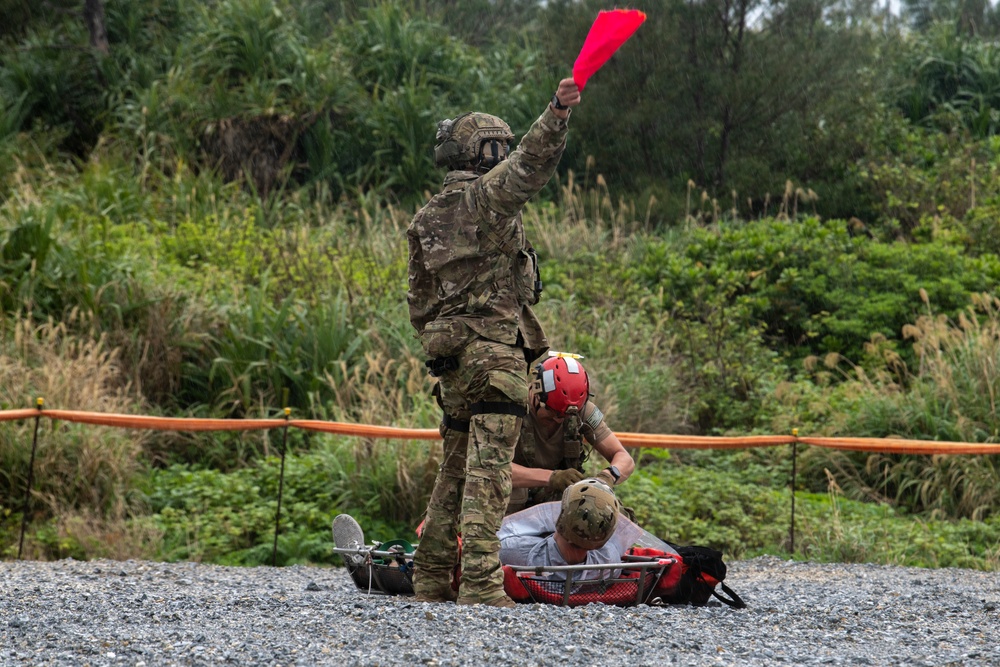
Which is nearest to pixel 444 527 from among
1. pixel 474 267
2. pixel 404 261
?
pixel 474 267

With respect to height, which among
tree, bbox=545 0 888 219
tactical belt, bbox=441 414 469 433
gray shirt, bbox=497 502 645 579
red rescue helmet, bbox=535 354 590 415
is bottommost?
gray shirt, bbox=497 502 645 579

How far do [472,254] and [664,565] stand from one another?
58.3 inches

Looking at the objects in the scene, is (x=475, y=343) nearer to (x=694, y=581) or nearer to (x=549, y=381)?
(x=549, y=381)

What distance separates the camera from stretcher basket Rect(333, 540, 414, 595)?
5258mm

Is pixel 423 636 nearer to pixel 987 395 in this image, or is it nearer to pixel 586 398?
pixel 586 398

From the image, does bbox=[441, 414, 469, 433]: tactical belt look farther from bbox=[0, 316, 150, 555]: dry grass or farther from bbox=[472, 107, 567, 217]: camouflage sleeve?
bbox=[0, 316, 150, 555]: dry grass

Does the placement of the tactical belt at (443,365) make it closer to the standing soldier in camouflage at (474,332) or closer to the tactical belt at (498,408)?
the standing soldier in camouflage at (474,332)

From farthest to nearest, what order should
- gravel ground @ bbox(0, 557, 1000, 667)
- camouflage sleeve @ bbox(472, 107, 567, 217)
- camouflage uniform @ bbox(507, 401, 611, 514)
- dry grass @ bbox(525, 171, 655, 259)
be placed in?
dry grass @ bbox(525, 171, 655, 259) → camouflage uniform @ bbox(507, 401, 611, 514) → camouflage sleeve @ bbox(472, 107, 567, 217) → gravel ground @ bbox(0, 557, 1000, 667)

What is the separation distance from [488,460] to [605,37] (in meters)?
1.66

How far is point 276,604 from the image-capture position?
4.76 metres

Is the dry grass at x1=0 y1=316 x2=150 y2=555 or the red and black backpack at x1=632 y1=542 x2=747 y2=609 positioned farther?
the dry grass at x1=0 y1=316 x2=150 y2=555

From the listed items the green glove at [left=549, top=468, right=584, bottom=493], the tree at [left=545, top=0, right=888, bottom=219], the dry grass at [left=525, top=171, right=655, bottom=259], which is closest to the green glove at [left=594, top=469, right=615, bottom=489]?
the green glove at [left=549, top=468, right=584, bottom=493]

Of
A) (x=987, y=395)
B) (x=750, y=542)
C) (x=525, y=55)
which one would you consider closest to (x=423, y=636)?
(x=750, y=542)

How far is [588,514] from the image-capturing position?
15.2 feet
